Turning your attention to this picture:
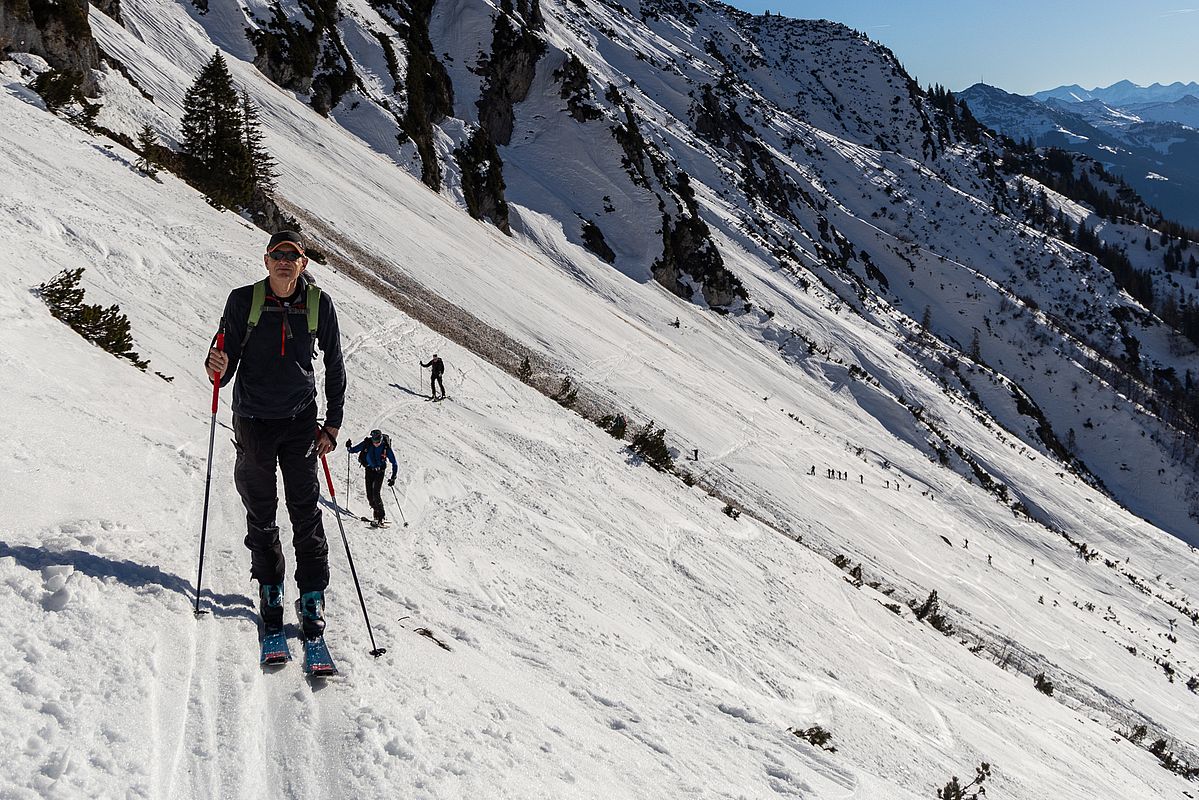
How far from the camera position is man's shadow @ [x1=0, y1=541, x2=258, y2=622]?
157 inches

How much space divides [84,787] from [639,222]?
47.3 metres

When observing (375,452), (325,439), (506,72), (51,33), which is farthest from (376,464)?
(506,72)

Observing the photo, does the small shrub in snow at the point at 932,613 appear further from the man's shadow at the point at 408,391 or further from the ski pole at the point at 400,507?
the ski pole at the point at 400,507

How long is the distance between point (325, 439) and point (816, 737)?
5.08 meters

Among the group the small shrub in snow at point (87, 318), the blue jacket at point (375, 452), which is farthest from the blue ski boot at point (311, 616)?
the small shrub in snow at point (87, 318)

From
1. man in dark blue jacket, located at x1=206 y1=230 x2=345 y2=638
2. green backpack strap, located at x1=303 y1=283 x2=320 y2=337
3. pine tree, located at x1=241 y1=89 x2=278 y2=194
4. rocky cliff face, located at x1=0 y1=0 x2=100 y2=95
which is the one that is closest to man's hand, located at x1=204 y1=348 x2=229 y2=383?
man in dark blue jacket, located at x1=206 y1=230 x2=345 y2=638

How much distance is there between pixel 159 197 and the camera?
16609 millimetres

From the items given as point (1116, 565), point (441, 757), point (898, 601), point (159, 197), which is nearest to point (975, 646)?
point (898, 601)

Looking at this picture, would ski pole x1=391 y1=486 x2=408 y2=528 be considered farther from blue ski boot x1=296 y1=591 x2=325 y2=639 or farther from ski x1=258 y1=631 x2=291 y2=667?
ski x1=258 y1=631 x2=291 y2=667

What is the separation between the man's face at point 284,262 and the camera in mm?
4234

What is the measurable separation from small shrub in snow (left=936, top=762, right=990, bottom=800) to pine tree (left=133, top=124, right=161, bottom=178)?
2031 centimetres

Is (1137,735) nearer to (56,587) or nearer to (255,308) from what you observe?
(255,308)

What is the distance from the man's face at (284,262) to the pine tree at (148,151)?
55.5 ft

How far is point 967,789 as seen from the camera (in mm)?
7270
